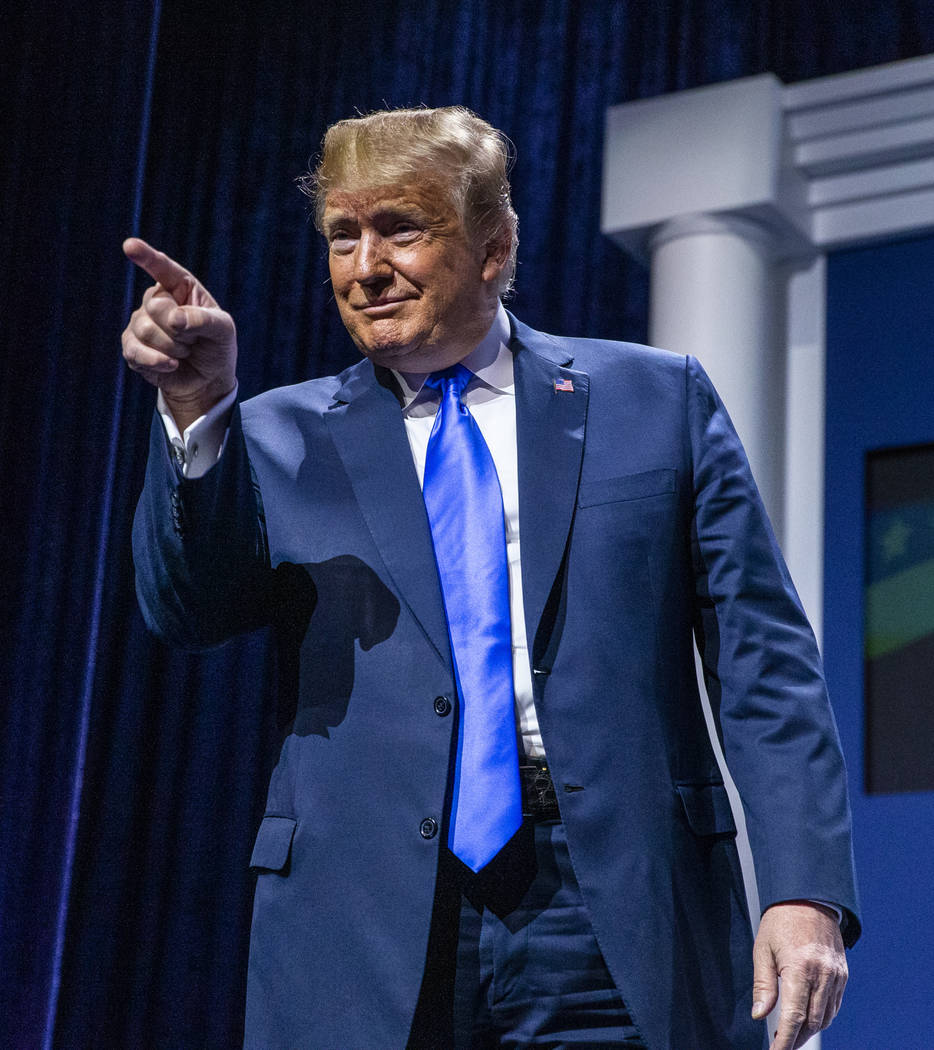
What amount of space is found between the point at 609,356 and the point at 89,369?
5.62ft

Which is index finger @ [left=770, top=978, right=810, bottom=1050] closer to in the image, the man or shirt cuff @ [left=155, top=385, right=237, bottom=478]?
the man

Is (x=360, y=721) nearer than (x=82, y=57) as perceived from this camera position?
Yes

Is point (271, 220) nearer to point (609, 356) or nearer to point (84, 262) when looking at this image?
point (84, 262)

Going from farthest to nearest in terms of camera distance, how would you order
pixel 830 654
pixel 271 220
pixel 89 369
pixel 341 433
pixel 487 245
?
pixel 271 220 → pixel 89 369 → pixel 830 654 → pixel 487 245 → pixel 341 433

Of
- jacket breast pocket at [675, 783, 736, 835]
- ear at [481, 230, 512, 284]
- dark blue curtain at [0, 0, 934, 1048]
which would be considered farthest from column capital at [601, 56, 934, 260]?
jacket breast pocket at [675, 783, 736, 835]

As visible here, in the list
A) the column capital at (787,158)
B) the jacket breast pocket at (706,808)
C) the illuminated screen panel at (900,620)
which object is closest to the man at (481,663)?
the jacket breast pocket at (706,808)

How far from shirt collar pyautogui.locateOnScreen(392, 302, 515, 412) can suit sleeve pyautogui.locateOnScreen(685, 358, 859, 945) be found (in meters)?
0.20

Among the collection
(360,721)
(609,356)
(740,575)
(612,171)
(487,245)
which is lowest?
(360,721)

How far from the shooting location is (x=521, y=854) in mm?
1345

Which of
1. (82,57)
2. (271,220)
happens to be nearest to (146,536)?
(82,57)

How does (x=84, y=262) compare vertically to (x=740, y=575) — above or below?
above

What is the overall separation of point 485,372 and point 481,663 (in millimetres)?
347

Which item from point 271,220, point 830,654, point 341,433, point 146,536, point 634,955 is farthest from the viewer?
point 271,220

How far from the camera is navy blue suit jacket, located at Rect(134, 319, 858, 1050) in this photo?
4.37 ft
